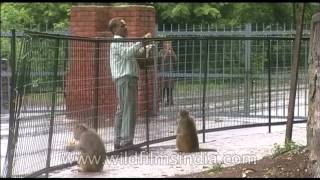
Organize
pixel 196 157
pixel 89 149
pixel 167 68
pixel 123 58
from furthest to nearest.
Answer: pixel 167 68, pixel 123 58, pixel 196 157, pixel 89 149

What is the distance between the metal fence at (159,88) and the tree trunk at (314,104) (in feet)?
9.77

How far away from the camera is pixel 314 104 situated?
689 cm

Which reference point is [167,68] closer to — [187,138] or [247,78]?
[187,138]

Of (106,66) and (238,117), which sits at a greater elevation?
(106,66)

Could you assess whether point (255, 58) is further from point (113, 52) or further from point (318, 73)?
point (318, 73)

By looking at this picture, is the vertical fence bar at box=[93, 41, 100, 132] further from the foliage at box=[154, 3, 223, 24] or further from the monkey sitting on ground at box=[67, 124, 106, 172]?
the foliage at box=[154, 3, 223, 24]

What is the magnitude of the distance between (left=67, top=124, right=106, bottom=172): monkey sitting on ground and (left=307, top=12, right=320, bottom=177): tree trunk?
2.69 m

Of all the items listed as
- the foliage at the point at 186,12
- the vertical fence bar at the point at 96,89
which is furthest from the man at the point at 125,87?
the foliage at the point at 186,12

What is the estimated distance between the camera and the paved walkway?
8.24 m

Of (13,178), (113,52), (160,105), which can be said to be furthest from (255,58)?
(13,178)

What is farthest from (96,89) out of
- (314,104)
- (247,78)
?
(247,78)

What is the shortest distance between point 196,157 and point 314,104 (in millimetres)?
2813

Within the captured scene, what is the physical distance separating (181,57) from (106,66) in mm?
1848

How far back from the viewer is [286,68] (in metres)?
13.8
